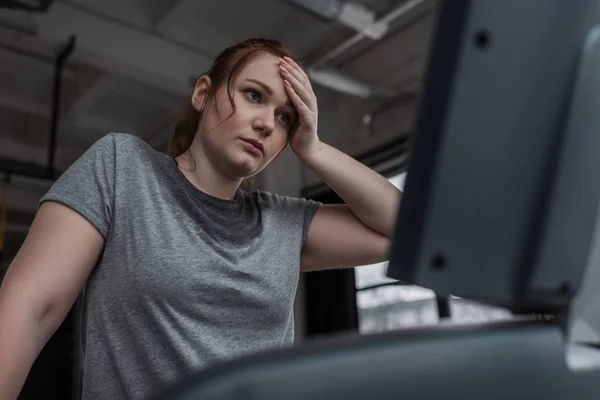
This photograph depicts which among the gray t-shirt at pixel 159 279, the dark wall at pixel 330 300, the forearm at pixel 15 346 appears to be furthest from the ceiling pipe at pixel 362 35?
the forearm at pixel 15 346

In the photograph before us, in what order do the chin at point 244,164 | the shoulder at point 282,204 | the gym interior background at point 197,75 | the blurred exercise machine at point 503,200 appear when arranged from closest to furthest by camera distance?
the blurred exercise machine at point 503,200
the chin at point 244,164
the shoulder at point 282,204
the gym interior background at point 197,75

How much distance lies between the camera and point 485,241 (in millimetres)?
297

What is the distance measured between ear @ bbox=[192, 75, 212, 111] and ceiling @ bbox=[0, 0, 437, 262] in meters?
1.66

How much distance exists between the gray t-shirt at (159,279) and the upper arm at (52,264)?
0.06ft

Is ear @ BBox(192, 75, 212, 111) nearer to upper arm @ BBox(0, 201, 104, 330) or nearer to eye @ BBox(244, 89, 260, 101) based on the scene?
eye @ BBox(244, 89, 260, 101)

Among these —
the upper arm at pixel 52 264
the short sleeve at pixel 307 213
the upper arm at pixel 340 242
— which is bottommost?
the upper arm at pixel 52 264

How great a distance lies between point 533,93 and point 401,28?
3101 millimetres

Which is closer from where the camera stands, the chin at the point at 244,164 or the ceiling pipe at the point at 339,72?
the chin at the point at 244,164

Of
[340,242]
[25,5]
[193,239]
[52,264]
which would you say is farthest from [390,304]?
[52,264]

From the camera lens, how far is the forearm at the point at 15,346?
24.2 inches

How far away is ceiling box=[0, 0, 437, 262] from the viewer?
3.09 m

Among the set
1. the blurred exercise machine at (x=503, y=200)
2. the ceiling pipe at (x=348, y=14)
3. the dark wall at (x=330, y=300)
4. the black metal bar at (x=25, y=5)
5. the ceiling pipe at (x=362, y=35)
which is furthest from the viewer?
the dark wall at (x=330, y=300)

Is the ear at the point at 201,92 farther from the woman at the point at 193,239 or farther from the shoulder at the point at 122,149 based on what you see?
the shoulder at the point at 122,149

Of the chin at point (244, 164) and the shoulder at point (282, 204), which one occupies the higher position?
the chin at point (244, 164)
